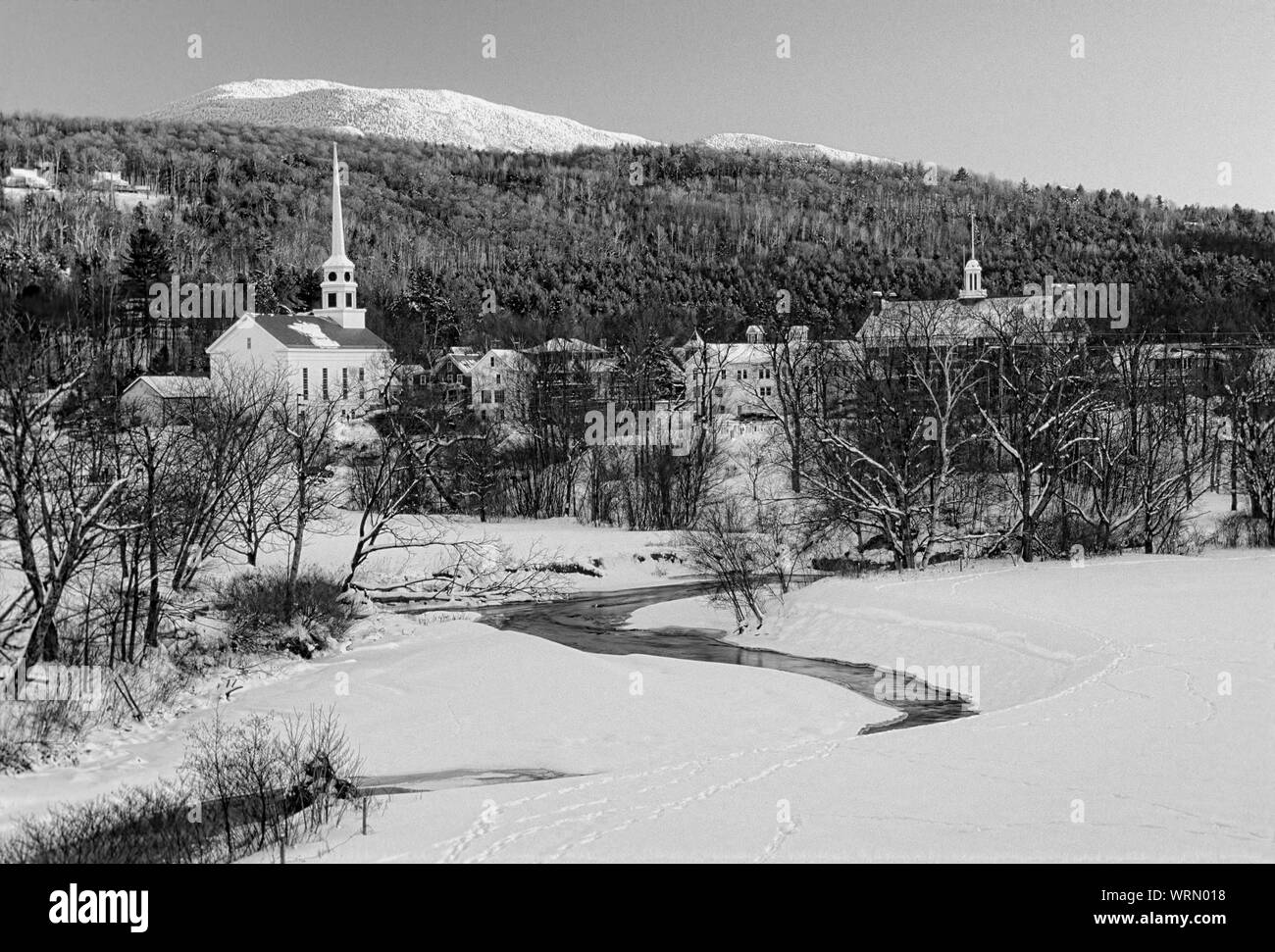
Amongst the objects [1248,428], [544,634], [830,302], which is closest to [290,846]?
[544,634]

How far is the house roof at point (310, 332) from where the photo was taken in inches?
2618

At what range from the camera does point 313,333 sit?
224 ft

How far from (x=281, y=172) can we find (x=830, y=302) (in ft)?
242

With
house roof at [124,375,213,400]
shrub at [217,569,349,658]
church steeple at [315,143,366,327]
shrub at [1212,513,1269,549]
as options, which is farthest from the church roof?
shrub at [1212,513,1269,549]

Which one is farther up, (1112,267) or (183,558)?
(1112,267)

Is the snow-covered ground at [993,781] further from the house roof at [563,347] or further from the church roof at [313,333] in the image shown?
the church roof at [313,333]

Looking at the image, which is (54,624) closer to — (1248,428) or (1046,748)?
(1046,748)

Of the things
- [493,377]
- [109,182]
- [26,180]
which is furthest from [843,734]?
[109,182]

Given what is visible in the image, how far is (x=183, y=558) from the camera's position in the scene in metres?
27.4

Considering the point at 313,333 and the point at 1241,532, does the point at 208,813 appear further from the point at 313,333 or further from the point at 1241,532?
the point at 313,333

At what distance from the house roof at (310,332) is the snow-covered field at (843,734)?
39.1 metres

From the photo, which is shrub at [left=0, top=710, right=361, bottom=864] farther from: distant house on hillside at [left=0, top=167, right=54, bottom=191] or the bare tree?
distant house on hillside at [left=0, top=167, right=54, bottom=191]

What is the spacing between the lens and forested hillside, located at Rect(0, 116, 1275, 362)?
95.0 metres

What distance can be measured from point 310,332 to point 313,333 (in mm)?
161
